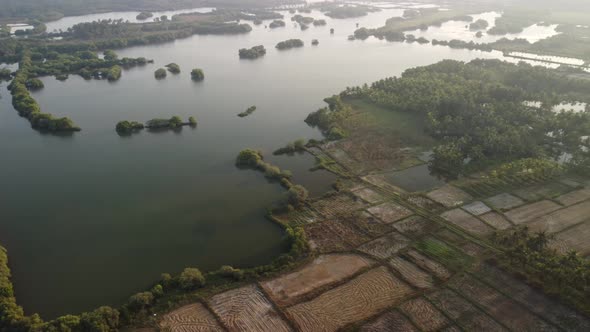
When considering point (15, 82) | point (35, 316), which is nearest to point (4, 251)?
point (35, 316)

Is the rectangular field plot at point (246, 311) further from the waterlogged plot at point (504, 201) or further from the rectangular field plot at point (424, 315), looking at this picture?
the waterlogged plot at point (504, 201)

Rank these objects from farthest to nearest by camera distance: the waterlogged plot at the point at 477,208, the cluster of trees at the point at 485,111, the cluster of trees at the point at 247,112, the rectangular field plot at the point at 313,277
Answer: the cluster of trees at the point at 247,112 → the cluster of trees at the point at 485,111 → the waterlogged plot at the point at 477,208 → the rectangular field plot at the point at 313,277

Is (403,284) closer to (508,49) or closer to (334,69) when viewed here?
(334,69)

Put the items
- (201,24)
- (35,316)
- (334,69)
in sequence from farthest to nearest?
(201,24), (334,69), (35,316)

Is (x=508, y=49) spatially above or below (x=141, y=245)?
above

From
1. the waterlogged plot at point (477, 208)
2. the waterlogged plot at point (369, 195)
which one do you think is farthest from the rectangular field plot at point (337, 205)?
the waterlogged plot at point (477, 208)

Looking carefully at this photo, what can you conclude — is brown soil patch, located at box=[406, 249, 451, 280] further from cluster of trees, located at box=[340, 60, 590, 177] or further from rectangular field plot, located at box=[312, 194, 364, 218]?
cluster of trees, located at box=[340, 60, 590, 177]
